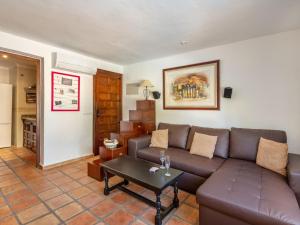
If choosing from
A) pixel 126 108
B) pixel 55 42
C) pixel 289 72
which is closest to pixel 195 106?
pixel 289 72

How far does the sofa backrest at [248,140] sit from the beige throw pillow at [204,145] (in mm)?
291

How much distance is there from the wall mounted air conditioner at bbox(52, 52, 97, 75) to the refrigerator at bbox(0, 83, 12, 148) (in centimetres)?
265

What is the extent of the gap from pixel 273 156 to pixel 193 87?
1813 mm

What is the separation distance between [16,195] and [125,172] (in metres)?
1.58

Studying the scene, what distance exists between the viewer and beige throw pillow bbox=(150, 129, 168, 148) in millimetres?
3145

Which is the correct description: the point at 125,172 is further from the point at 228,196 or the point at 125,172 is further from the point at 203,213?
the point at 228,196

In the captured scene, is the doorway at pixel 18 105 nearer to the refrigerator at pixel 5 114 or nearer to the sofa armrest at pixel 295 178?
the refrigerator at pixel 5 114

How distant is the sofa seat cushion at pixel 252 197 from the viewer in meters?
1.25

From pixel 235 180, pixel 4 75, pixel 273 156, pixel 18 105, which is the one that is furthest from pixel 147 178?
pixel 4 75

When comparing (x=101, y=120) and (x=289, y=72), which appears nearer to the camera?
(x=289, y=72)

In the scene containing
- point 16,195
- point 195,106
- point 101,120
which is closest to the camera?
point 16,195

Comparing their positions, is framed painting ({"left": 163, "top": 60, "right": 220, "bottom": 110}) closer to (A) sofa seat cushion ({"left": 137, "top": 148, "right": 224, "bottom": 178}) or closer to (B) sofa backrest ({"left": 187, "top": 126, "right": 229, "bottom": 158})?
(B) sofa backrest ({"left": 187, "top": 126, "right": 229, "bottom": 158})

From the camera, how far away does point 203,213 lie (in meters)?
1.54

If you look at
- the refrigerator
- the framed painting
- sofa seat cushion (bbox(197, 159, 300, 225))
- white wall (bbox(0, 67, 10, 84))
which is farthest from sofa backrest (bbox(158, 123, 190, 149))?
white wall (bbox(0, 67, 10, 84))
